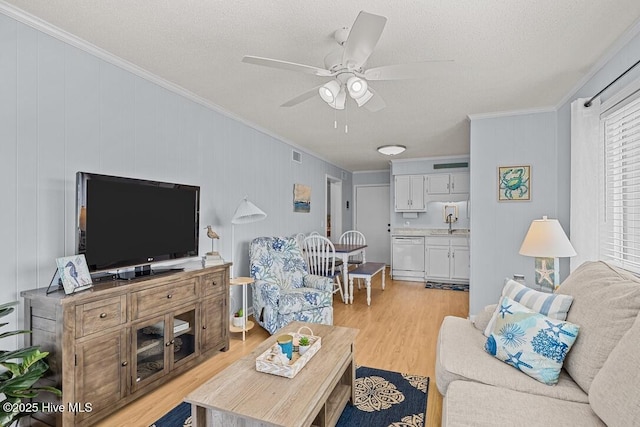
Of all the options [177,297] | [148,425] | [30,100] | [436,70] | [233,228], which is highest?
[436,70]

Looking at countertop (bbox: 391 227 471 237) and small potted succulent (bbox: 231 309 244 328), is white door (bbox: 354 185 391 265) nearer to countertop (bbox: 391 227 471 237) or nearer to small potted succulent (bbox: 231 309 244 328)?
countertop (bbox: 391 227 471 237)

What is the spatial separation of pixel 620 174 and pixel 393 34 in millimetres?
1994

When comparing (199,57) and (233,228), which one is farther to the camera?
(233,228)

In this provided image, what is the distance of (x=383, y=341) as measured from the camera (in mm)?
3197

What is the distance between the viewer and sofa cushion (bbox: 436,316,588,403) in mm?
1509

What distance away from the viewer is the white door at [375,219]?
24.9ft

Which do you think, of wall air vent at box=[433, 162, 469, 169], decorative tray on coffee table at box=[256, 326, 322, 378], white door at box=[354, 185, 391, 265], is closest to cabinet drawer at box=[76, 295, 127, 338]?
decorative tray on coffee table at box=[256, 326, 322, 378]

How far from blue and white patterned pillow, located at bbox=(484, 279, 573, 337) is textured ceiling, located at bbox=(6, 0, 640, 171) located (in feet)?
4.73

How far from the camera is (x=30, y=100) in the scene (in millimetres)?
1899

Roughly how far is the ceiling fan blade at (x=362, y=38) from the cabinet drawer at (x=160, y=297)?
6.37 ft

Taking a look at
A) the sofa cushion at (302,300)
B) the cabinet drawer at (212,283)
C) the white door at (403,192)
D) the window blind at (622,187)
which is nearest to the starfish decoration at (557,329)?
the window blind at (622,187)

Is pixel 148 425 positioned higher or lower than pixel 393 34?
lower

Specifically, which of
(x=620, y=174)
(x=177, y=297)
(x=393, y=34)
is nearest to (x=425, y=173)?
(x=620, y=174)

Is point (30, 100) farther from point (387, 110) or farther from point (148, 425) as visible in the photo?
point (387, 110)
